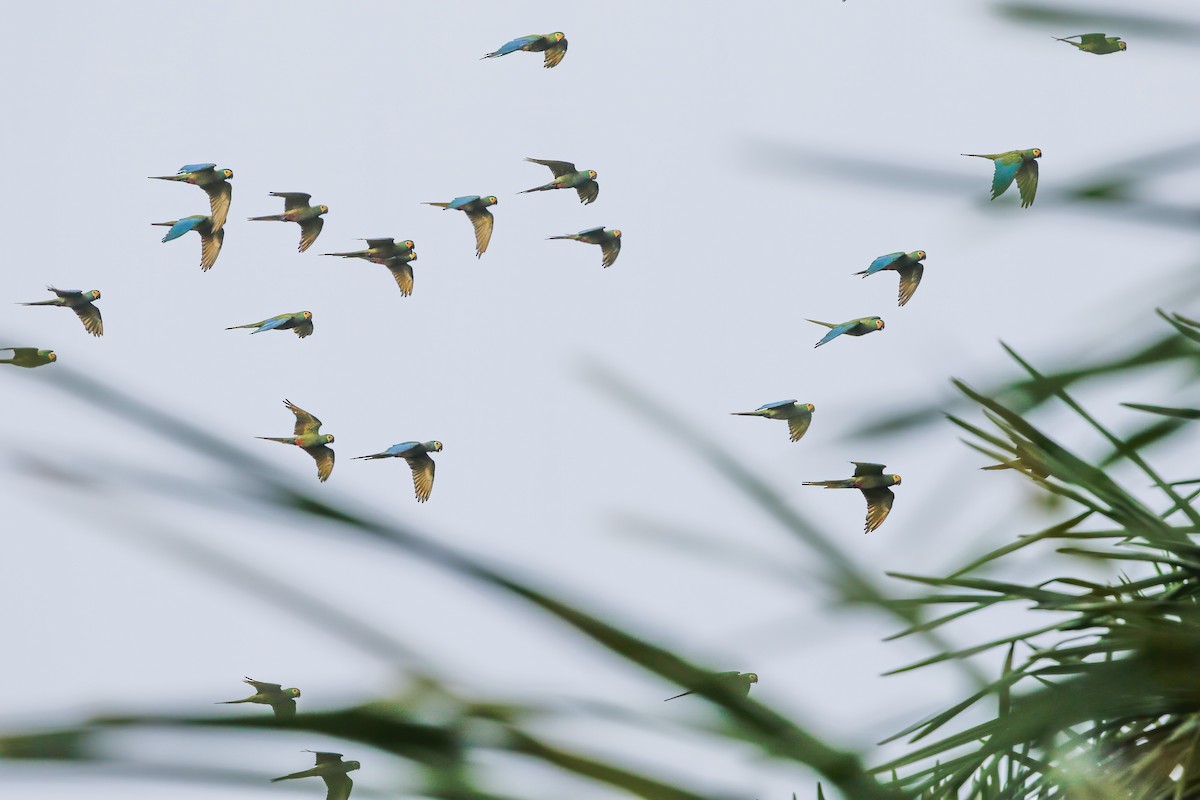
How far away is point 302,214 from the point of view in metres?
4.03

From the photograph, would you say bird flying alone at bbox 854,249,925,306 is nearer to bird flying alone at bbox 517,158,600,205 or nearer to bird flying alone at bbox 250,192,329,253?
bird flying alone at bbox 517,158,600,205

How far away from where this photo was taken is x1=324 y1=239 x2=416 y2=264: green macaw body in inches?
153

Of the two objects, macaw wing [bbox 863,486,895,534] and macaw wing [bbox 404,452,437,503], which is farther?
macaw wing [bbox 404,452,437,503]

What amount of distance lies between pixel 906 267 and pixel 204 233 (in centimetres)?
196

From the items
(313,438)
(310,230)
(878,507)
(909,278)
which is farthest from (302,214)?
(878,507)

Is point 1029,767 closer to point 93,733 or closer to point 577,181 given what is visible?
point 93,733

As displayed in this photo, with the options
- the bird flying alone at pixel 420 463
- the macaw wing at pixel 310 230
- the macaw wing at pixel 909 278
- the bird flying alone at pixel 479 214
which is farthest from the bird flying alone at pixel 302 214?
the macaw wing at pixel 909 278

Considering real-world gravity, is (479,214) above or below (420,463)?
above

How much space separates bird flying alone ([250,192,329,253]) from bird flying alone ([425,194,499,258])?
0.41m

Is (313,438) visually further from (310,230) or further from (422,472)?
(310,230)

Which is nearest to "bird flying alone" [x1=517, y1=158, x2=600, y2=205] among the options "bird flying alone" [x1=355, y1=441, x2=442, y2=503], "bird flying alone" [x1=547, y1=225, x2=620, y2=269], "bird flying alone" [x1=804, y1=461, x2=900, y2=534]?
"bird flying alone" [x1=547, y1=225, x2=620, y2=269]

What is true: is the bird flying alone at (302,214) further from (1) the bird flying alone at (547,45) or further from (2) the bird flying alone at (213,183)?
(1) the bird flying alone at (547,45)

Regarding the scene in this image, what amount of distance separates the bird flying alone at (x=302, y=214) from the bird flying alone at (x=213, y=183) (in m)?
0.14

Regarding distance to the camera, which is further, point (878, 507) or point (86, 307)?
point (86, 307)
